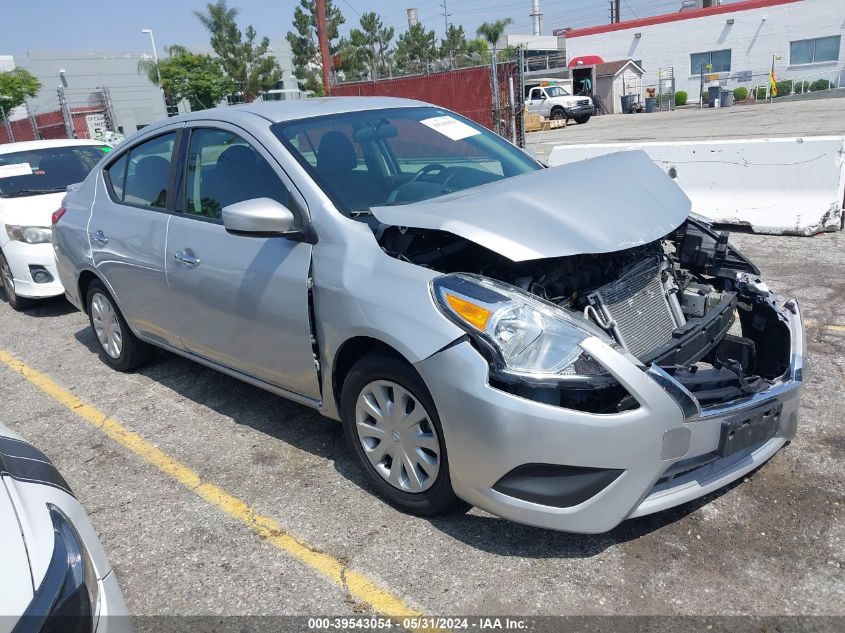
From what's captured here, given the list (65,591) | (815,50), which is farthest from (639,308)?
(815,50)

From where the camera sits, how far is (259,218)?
3.18 metres

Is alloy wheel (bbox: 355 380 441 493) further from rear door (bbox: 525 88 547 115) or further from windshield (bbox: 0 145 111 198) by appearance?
rear door (bbox: 525 88 547 115)

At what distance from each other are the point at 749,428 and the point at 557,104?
105ft

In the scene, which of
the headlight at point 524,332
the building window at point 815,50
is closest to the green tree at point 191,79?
the building window at point 815,50

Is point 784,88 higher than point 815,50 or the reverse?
the reverse

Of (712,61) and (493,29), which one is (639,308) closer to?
(712,61)

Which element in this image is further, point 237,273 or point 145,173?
point 145,173

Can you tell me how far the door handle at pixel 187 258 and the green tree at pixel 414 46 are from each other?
59.2 metres

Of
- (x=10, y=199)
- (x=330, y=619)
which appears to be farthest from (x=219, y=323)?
(x=10, y=199)

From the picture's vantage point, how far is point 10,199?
283 inches

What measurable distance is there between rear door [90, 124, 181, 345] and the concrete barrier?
4281 millimetres

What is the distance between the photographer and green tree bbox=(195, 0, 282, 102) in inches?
1896

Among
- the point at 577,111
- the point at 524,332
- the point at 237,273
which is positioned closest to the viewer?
the point at 524,332

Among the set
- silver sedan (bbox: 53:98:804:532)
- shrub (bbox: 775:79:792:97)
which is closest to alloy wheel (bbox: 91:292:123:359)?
silver sedan (bbox: 53:98:804:532)
